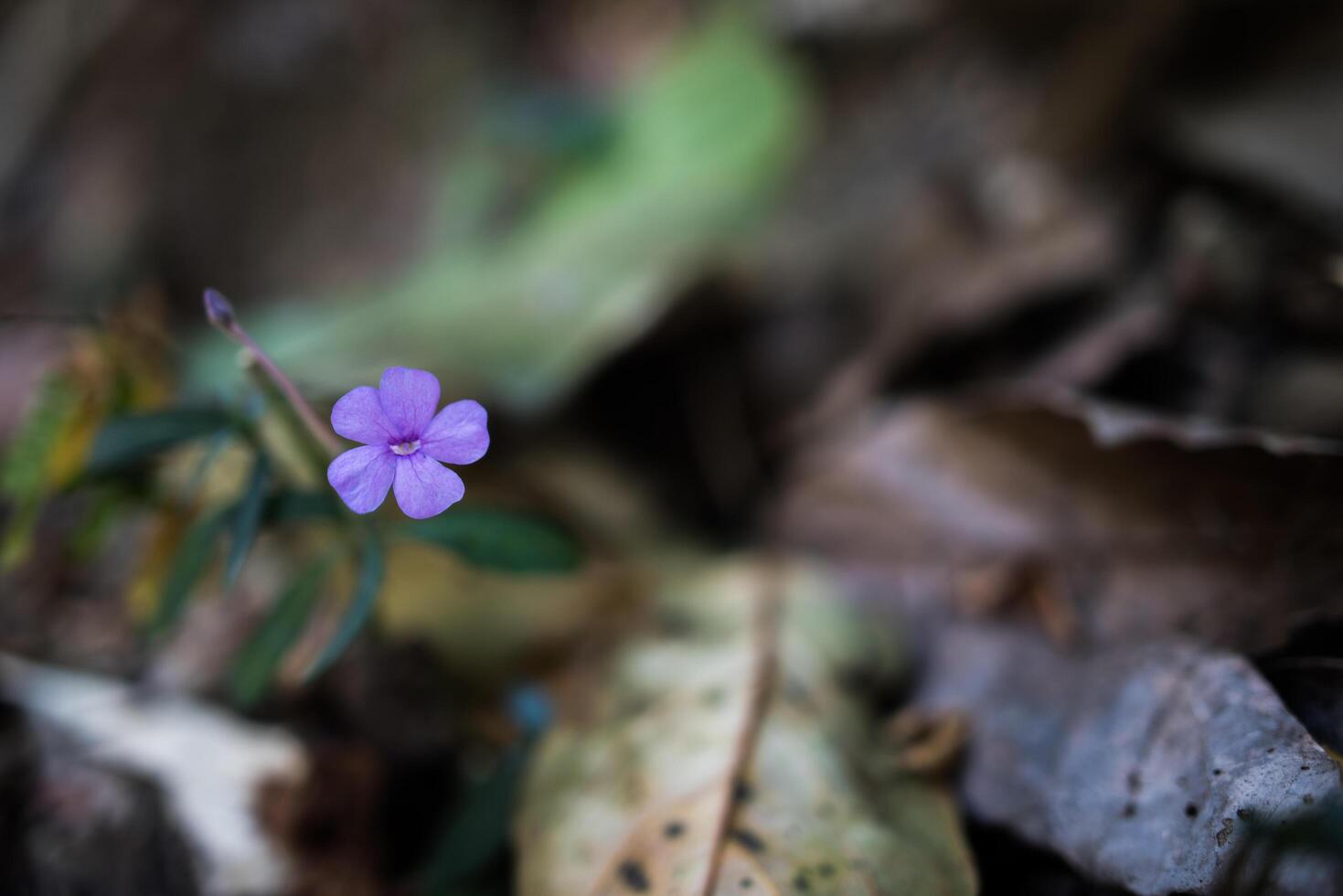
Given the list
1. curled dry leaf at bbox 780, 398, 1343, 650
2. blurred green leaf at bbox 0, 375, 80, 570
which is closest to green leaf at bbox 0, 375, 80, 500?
blurred green leaf at bbox 0, 375, 80, 570

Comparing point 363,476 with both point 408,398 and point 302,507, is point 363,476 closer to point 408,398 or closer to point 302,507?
point 408,398

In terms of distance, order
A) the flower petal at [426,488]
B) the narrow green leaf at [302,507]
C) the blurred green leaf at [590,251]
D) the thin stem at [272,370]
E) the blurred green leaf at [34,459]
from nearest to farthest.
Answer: the flower petal at [426,488], the thin stem at [272,370], the narrow green leaf at [302,507], the blurred green leaf at [34,459], the blurred green leaf at [590,251]

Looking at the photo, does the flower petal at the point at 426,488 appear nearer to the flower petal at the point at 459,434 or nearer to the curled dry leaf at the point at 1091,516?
the flower petal at the point at 459,434

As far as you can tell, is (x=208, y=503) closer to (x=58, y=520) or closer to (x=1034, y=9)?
(x=58, y=520)

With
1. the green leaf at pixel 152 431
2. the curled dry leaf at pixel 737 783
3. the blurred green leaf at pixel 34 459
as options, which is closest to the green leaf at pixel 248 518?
the green leaf at pixel 152 431

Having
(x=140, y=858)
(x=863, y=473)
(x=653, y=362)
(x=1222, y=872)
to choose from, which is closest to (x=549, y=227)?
(x=653, y=362)

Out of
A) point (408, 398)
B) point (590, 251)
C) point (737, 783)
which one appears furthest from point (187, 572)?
point (590, 251)
